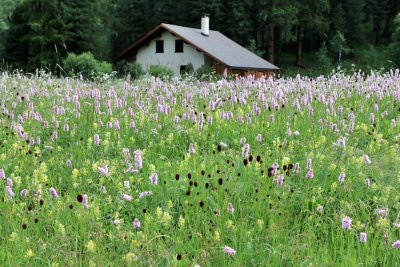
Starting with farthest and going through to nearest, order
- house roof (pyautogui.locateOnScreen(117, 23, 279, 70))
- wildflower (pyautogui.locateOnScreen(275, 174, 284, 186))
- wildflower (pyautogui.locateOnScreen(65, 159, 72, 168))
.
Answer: house roof (pyautogui.locateOnScreen(117, 23, 279, 70)), wildflower (pyautogui.locateOnScreen(65, 159, 72, 168)), wildflower (pyautogui.locateOnScreen(275, 174, 284, 186))

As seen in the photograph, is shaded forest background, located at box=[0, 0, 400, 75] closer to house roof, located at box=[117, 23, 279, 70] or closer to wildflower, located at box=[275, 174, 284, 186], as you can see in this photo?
house roof, located at box=[117, 23, 279, 70]

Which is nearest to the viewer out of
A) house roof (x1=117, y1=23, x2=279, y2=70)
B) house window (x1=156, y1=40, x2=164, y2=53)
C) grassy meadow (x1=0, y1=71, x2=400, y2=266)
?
grassy meadow (x1=0, y1=71, x2=400, y2=266)

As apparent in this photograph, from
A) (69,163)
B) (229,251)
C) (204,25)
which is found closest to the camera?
(229,251)

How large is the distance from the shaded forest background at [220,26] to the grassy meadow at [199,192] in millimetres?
43461

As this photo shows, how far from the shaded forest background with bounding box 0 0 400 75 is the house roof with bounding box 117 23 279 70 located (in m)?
9.66

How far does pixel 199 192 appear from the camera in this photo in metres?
4.21

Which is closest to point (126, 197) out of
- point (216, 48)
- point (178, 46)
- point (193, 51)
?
point (216, 48)

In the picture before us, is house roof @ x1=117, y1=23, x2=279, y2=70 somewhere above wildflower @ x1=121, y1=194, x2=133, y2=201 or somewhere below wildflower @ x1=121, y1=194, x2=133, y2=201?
above

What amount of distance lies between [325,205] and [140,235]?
1.66m

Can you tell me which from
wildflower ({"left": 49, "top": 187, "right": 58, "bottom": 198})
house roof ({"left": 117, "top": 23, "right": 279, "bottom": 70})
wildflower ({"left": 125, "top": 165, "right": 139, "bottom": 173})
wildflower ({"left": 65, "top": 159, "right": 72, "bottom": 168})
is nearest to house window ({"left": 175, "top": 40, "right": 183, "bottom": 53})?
house roof ({"left": 117, "top": 23, "right": 279, "bottom": 70})

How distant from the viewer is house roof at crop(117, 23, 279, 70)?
45656mm

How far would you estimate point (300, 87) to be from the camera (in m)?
8.76

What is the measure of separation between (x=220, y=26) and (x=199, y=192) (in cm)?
7050

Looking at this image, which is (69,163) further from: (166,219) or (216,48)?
(216,48)
